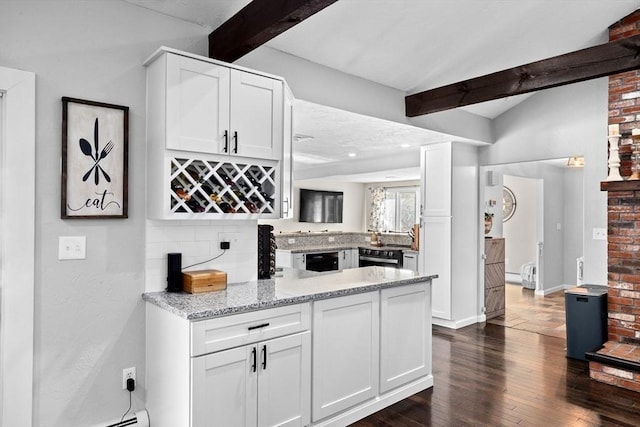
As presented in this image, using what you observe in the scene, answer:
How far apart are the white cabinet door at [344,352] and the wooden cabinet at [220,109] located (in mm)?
1149

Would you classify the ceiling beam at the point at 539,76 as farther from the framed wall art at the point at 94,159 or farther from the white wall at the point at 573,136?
the framed wall art at the point at 94,159

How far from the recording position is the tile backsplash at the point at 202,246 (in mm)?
2689

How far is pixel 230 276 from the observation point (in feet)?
9.91

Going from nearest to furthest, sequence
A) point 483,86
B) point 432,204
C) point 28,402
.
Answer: point 28,402 → point 483,86 → point 432,204

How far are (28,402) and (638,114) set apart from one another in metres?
5.16

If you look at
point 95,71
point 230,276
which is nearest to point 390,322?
point 230,276

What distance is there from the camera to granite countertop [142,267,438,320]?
88.4 inches

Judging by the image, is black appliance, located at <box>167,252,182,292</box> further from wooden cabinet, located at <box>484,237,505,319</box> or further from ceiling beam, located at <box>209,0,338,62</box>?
wooden cabinet, located at <box>484,237,505,319</box>

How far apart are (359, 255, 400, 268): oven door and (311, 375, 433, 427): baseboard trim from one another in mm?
3105

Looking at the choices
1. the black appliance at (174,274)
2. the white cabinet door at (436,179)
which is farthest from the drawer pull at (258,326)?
the white cabinet door at (436,179)

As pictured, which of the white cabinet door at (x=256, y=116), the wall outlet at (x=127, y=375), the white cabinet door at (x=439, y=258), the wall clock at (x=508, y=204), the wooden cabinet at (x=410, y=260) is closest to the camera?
the wall outlet at (x=127, y=375)

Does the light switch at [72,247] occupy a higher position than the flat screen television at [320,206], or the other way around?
the flat screen television at [320,206]

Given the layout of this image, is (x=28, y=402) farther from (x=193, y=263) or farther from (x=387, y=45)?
(x=387, y=45)

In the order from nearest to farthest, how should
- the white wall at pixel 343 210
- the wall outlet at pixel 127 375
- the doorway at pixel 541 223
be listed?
1. the wall outlet at pixel 127 375
2. the doorway at pixel 541 223
3. the white wall at pixel 343 210
